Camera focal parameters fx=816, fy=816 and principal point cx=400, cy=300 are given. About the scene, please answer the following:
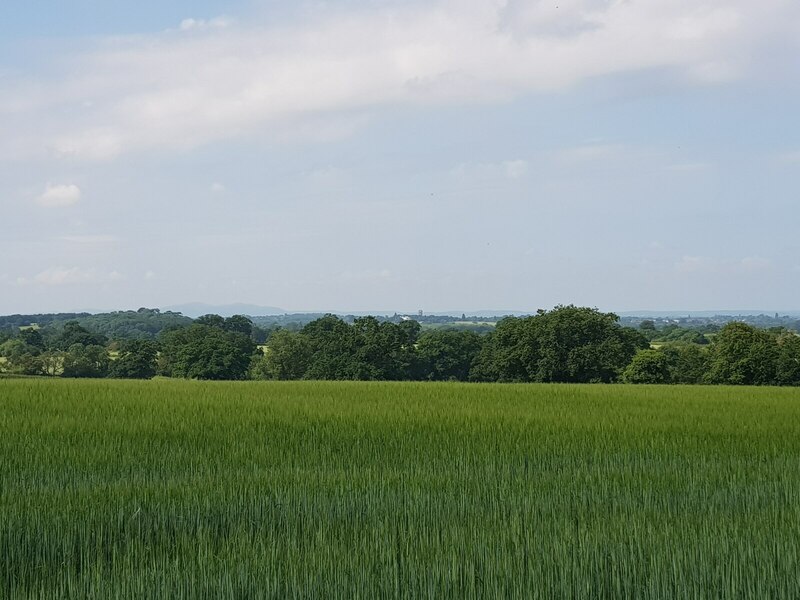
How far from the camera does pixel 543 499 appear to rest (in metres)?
7.78

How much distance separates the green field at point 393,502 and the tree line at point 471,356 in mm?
36517

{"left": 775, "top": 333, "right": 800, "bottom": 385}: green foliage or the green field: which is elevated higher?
the green field

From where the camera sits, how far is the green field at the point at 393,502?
4.82 m

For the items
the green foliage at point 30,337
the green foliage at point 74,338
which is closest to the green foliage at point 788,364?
the green foliage at point 74,338

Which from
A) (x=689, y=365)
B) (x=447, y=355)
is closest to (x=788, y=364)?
(x=689, y=365)

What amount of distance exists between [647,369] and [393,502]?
45.4 m

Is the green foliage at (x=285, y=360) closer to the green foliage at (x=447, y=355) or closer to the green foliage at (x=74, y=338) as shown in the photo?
the green foliage at (x=447, y=355)

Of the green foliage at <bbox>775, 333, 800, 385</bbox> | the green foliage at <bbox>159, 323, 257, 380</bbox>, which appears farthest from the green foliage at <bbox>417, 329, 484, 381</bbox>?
the green foliage at <bbox>775, 333, 800, 385</bbox>

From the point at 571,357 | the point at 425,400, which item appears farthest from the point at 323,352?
the point at 425,400

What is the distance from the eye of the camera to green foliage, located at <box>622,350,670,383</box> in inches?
1970

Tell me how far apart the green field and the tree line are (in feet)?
120

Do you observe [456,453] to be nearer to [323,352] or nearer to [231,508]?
[231,508]

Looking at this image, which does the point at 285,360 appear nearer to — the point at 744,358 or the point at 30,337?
the point at 744,358

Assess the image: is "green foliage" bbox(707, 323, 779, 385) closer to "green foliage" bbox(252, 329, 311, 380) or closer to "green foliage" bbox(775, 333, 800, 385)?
"green foliage" bbox(775, 333, 800, 385)
